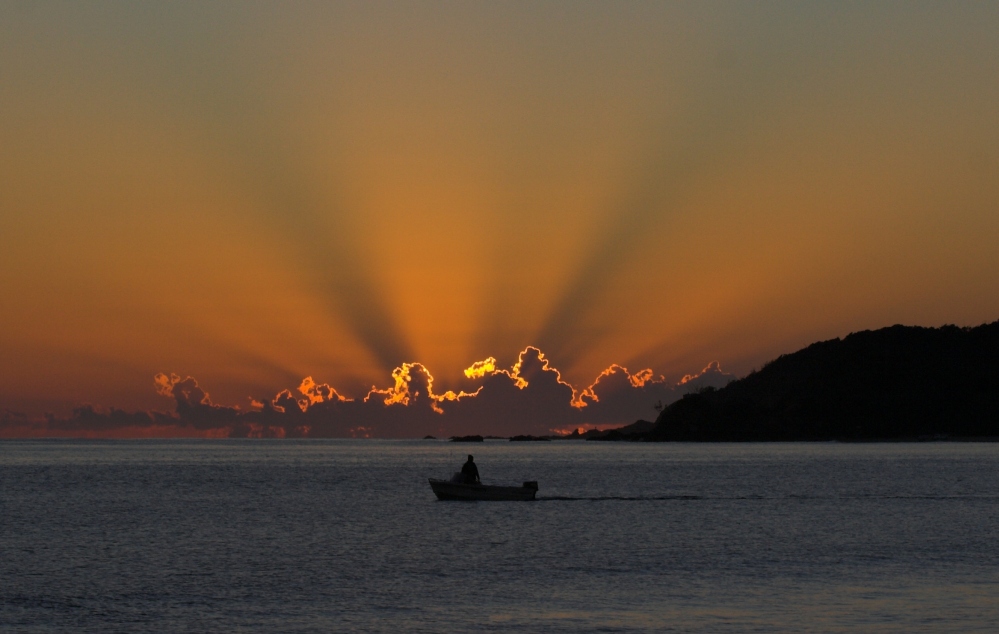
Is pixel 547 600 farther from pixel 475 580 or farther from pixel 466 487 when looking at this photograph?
pixel 466 487

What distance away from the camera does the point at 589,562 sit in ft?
173

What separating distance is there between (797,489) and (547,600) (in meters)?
78.5

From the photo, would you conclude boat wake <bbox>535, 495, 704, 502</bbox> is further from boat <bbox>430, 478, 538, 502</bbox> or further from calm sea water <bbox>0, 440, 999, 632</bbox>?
boat <bbox>430, 478, 538, 502</bbox>

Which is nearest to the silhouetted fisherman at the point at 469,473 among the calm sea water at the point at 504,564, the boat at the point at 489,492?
the boat at the point at 489,492

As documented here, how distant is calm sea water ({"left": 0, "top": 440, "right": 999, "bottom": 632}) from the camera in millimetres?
38219

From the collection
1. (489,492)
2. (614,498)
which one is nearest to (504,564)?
(489,492)

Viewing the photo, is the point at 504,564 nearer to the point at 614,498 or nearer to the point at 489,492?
the point at 489,492

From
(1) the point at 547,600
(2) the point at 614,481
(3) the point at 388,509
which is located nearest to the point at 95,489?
(3) the point at 388,509

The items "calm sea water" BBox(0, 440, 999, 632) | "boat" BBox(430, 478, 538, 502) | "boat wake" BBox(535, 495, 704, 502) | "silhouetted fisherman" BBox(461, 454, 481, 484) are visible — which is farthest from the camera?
"boat wake" BBox(535, 495, 704, 502)

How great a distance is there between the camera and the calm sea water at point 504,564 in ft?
125

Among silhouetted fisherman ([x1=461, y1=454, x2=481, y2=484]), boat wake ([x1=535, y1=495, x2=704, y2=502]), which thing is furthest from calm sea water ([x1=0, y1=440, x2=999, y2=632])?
silhouetted fisherman ([x1=461, y1=454, x2=481, y2=484])

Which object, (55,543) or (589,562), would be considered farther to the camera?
(55,543)

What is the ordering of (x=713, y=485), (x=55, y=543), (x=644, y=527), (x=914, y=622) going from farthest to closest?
(x=713, y=485), (x=644, y=527), (x=55, y=543), (x=914, y=622)

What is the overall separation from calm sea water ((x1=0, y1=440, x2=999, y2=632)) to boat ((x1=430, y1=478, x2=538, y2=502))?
2.80 ft
